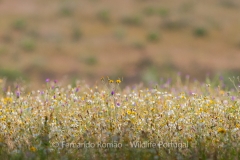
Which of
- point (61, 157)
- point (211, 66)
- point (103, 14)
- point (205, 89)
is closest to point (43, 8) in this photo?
point (103, 14)

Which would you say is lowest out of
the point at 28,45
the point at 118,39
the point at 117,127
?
the point at 117,127

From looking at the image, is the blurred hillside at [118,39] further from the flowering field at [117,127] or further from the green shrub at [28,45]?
the flowering field at [117,127]

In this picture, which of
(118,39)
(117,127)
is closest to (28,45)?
(118,39)

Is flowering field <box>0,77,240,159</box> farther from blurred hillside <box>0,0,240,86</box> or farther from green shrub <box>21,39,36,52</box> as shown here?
green shrub <box>21,39,36,52</box>

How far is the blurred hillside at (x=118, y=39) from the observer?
2341cm

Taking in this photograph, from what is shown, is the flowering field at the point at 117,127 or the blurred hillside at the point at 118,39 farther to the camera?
the blurred hillside at the point at 118,39

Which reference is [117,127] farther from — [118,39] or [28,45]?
[118,39]

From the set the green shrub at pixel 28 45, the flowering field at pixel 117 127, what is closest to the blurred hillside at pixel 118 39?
the green shrub at pixel 28 45

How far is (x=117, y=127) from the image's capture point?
5.27m

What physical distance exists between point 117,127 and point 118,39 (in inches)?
863

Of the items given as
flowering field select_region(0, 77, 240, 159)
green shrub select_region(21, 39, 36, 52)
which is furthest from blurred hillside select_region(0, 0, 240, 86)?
flowering field select_region(0, 77, 240, 159)

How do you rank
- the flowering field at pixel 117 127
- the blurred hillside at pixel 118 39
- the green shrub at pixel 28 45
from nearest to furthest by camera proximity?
the flowering field at pixel 117 127 < the blurred hillside at pixel 118 39 < the green shrub at pixel 28 45

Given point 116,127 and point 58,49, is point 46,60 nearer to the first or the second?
point 58,49

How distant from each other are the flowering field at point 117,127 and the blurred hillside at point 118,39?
566 inches
